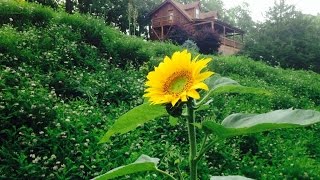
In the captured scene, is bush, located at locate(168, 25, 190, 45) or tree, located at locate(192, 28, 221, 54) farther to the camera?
bush, located at locate(168, 25, 190, 45)

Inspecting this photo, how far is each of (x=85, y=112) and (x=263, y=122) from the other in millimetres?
4263

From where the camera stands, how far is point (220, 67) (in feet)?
33.6

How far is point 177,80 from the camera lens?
786mm

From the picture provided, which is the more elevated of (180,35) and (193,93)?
(193,93)

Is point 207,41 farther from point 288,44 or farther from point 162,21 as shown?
point 162,21

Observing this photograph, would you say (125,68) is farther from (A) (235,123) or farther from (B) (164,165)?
(A) (235,123)

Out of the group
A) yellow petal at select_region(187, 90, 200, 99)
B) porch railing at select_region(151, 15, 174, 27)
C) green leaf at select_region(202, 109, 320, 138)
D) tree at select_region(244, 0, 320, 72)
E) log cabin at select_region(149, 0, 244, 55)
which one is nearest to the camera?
green leaf at select_region(202, 109, 320, 138)

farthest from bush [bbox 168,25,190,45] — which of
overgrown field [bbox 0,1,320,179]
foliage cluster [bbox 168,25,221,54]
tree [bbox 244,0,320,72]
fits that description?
overgrown field [bbox 0,1,320,179]

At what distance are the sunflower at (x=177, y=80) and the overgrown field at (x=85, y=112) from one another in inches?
43.9

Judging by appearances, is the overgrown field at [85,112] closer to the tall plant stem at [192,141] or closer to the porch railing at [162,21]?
the tall plant stem at [192,141]

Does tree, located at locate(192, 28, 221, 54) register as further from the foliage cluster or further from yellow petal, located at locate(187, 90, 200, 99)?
yellow petal, located at locate(187, 90, 200, 99)

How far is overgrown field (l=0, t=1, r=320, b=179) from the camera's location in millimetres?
3703

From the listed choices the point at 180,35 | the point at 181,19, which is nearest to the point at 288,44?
the point at 180,35

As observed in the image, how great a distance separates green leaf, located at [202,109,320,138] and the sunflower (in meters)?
0.07
